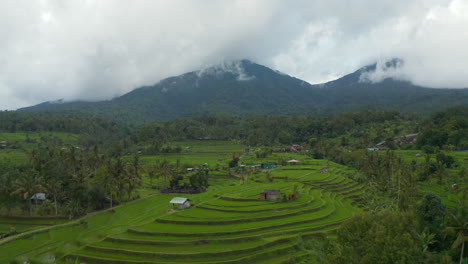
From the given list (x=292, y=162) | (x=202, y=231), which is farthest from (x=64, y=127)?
(x=202, y=231)

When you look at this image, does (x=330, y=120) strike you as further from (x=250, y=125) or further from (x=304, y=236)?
(x=304, y=236)

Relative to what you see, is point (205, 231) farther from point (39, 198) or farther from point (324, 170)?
point (324, 170)

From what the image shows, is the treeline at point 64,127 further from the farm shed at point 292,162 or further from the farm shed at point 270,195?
the farm shed at point 270,195

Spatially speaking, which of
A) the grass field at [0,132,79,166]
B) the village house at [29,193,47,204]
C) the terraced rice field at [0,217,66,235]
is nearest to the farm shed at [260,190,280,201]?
the terraced rice field at [0,217,66,235]

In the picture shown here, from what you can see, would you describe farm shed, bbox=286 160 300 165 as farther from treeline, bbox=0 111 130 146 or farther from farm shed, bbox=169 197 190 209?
treeline, bbox=0 111 130 146

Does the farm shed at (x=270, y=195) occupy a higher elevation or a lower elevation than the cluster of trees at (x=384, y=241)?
lower

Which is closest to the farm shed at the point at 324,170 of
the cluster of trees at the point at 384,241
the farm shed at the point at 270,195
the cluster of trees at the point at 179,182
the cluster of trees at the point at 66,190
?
the cluster of trees at the point at 179,182

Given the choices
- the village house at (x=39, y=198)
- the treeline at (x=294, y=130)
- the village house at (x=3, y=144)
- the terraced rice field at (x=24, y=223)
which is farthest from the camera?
→ the treeline at (x=294, y=130)

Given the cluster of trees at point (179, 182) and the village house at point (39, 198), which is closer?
the village house at point (39, 198)

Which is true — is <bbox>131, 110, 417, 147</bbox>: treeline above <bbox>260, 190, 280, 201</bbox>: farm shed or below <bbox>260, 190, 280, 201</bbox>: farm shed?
above

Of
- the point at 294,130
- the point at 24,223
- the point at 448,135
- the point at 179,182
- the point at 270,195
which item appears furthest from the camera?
the point at 294,130
